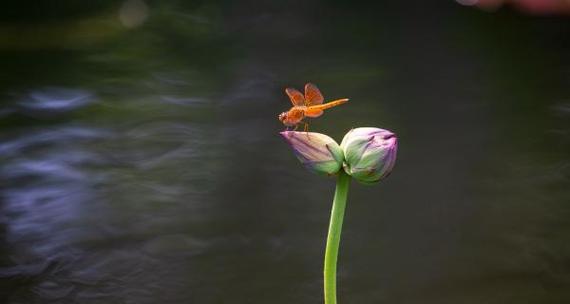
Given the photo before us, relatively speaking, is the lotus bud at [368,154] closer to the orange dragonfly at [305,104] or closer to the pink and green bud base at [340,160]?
the pink and green bud base at [340,160]

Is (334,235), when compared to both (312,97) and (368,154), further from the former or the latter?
(312,97)

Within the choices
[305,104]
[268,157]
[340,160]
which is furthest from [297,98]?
[268,157]

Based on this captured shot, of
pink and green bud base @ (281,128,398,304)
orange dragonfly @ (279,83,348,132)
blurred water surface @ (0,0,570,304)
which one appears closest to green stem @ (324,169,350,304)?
pink and green bud base @ (281,128,398,304)

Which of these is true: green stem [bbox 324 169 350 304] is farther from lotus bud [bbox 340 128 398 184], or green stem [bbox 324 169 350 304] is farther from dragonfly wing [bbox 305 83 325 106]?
dragonfly wing [bbox 305 83 325 106]

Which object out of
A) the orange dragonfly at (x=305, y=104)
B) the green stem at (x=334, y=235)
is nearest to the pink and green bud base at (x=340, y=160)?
the green stem at (x=334, y=235)

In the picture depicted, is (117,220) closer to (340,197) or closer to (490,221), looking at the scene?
(490,221)
